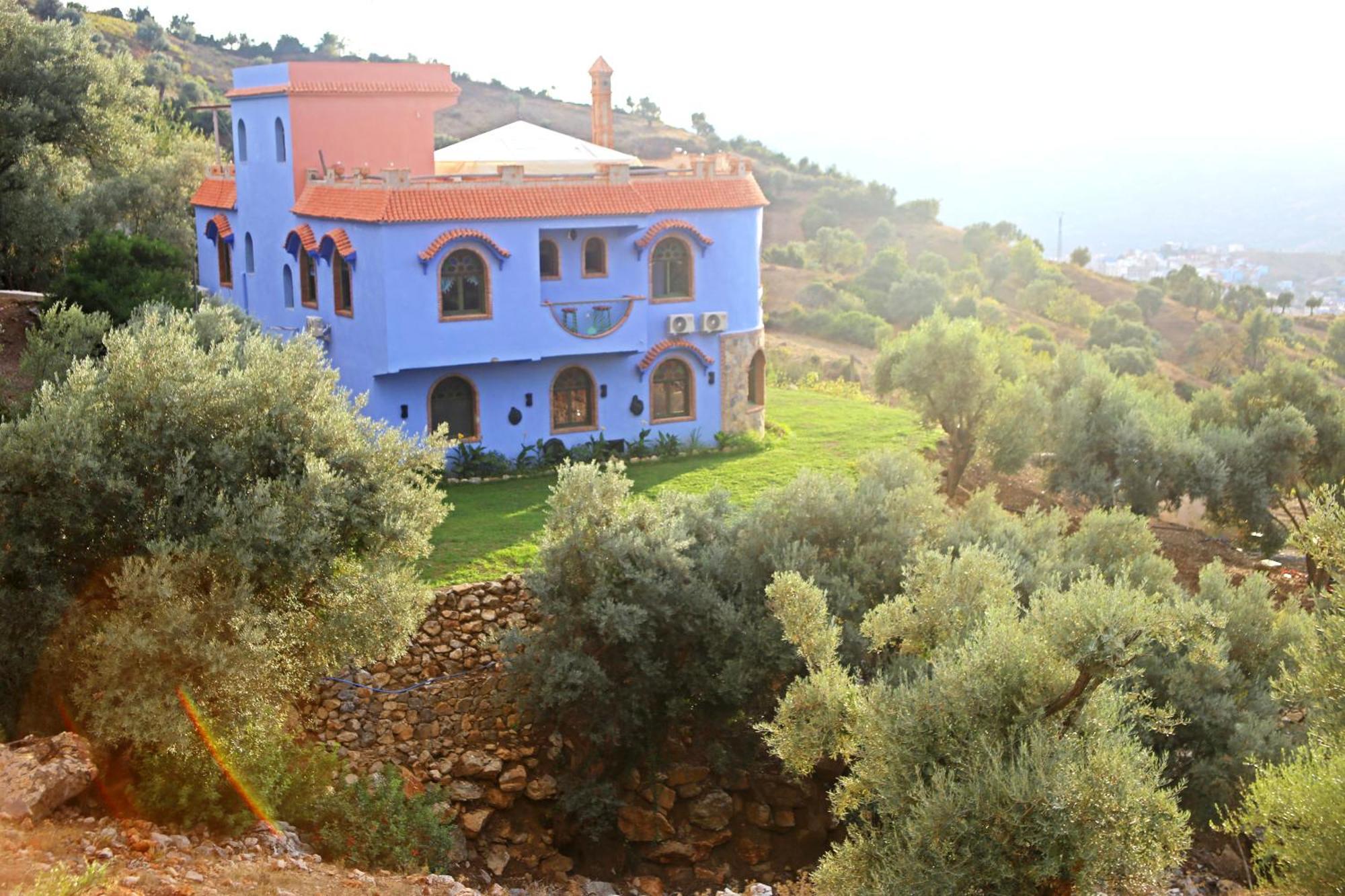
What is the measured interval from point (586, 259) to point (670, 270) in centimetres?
217

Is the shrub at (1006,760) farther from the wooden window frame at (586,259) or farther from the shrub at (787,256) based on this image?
the shrub at (787,256)

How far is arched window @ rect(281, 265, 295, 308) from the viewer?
29188mm

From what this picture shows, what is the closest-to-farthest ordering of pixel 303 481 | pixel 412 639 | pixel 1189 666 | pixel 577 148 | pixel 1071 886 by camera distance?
pixel 1071 886 < pixel 303 481 < pixel 1189 666 < pixel 412 639 < pixel 577 148

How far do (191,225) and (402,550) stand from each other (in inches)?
1054

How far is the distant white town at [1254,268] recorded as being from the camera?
105 meters

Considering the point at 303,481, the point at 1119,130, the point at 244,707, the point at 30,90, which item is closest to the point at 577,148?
the point at 30,90

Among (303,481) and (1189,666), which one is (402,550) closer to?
(303,481)

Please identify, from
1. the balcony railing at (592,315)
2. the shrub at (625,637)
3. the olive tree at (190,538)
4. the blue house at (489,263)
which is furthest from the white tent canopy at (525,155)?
the olive tree at (190,538)

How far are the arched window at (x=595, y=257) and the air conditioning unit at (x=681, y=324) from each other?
2.04 metres

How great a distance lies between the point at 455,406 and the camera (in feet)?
89.4

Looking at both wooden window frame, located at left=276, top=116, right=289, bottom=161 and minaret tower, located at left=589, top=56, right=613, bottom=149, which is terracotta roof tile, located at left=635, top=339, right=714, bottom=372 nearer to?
minaret tower, located at left=589, top=56, right=613, bottom=149

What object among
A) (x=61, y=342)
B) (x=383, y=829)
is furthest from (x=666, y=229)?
(x=383, y=829)

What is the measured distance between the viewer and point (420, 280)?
84.2 feet

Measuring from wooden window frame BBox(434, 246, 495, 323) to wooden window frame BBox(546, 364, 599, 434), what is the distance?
251 cm
